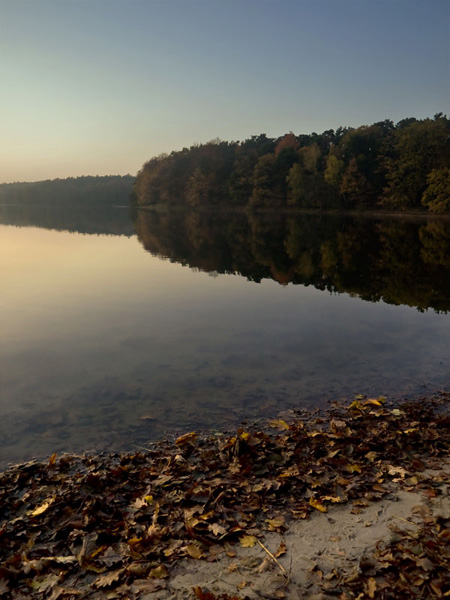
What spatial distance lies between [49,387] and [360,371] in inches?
311

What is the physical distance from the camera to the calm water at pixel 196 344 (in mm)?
8945

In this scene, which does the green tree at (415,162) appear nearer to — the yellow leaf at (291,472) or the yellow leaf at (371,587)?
the yellow leaf at (291,472)

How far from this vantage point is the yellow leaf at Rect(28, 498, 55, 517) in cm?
573

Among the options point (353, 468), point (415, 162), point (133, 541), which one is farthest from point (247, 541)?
point (415, 162)

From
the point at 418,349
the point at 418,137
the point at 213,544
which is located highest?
the point at 418,137

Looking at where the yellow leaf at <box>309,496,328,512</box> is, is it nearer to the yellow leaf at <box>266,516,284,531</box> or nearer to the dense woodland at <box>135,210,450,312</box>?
the yellow leaf at <box>266,516,284,531</box>

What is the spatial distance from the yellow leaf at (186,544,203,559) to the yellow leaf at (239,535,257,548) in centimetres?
51

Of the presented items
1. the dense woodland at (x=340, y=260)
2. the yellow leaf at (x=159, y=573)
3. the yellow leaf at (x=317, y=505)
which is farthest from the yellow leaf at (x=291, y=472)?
the dense woodland at (x=340, y=260)

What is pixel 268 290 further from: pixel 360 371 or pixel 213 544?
pixel 213 544

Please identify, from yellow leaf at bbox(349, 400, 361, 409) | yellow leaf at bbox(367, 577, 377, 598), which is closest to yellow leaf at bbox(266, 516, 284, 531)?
yellow leaf at bbox(367, 577, 377, 598)

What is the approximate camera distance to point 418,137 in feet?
297

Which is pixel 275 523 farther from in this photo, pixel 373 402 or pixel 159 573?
pixel 373 402

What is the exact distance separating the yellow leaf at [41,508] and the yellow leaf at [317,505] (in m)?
3.58

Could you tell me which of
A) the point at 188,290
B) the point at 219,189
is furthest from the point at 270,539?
the point at 219,189
